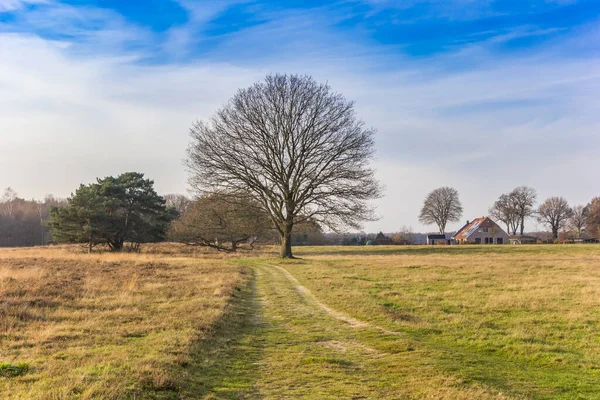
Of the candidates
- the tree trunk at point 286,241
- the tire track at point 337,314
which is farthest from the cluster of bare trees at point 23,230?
the tire track at point 337,314

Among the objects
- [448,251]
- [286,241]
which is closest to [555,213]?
[448,251]

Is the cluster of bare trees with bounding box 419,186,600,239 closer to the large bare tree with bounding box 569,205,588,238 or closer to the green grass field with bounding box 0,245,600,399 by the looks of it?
the large bare tree with bounding box 569,205,588,238

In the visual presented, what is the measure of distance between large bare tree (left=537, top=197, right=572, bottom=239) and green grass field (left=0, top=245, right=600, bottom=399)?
9732 cm

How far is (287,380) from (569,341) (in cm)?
609

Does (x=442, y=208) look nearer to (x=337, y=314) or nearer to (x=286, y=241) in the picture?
(x=286, y=241)

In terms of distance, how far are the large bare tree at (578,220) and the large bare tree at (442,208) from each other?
98.4 feet

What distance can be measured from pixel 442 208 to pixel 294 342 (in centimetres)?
9034

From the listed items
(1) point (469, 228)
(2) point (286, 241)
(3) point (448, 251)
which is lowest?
(3) point (448, 251)

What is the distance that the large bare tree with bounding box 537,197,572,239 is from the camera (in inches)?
3947

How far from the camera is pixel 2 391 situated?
17.3 feet

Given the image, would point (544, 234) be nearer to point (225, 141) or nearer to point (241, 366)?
point (225, 141)

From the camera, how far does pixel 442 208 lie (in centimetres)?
9356

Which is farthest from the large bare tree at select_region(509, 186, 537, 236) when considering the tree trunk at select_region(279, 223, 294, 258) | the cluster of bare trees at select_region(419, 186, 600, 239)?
the tree trunk at select_region(279, 223, 294, 258)

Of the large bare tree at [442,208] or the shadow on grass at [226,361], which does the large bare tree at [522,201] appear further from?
the shadow on grass at [226,361]
